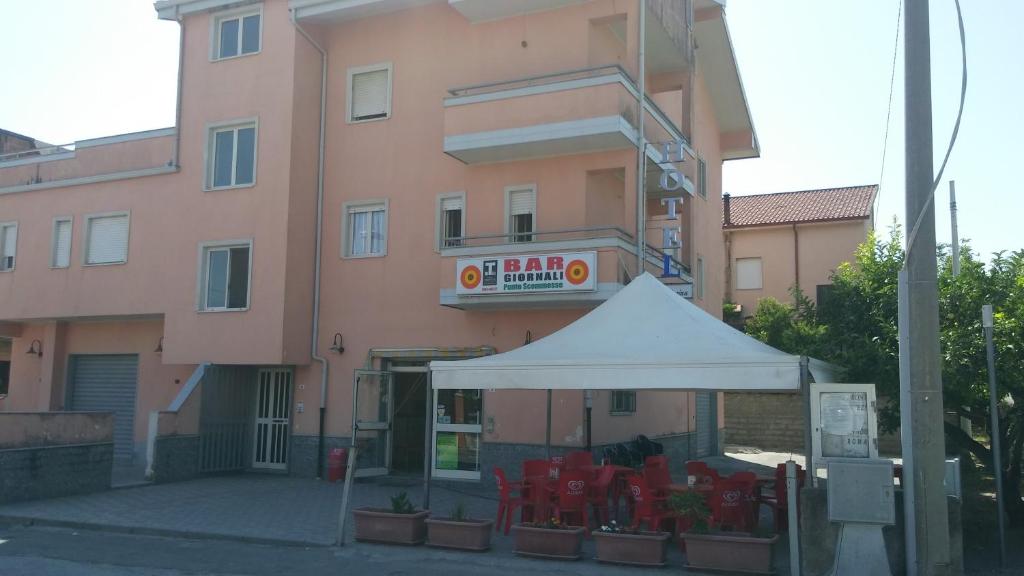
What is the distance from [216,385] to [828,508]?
13.0 metres

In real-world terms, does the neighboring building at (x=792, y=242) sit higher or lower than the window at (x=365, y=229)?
higher

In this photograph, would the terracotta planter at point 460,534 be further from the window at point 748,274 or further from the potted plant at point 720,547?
the window at point 748,274

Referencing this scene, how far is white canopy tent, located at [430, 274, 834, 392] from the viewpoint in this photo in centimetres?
925

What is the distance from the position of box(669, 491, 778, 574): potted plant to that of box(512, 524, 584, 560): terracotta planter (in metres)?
1.25

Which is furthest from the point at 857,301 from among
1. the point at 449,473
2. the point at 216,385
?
the point at 216,385

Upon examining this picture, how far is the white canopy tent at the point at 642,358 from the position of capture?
9.25m

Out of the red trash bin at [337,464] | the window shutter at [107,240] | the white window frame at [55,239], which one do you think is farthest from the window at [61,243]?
the red trash bin at [337,464]

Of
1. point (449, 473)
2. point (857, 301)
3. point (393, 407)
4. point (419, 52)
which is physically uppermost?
point (419, 52)

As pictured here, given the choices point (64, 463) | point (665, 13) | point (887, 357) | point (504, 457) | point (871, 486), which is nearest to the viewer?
point (871, 486)

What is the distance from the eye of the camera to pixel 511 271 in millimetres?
15078

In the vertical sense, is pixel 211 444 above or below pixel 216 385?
below

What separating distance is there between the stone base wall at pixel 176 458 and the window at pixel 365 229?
480 cm

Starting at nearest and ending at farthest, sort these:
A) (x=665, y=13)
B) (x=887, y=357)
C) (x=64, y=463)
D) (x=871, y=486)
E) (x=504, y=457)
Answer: (x=871, y=486)
(x=887, y=357)
(x=64, y=463)
(x=504, y=457)
(x=665, y=13)

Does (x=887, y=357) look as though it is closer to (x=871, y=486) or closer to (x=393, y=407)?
(x=871, y=486)
